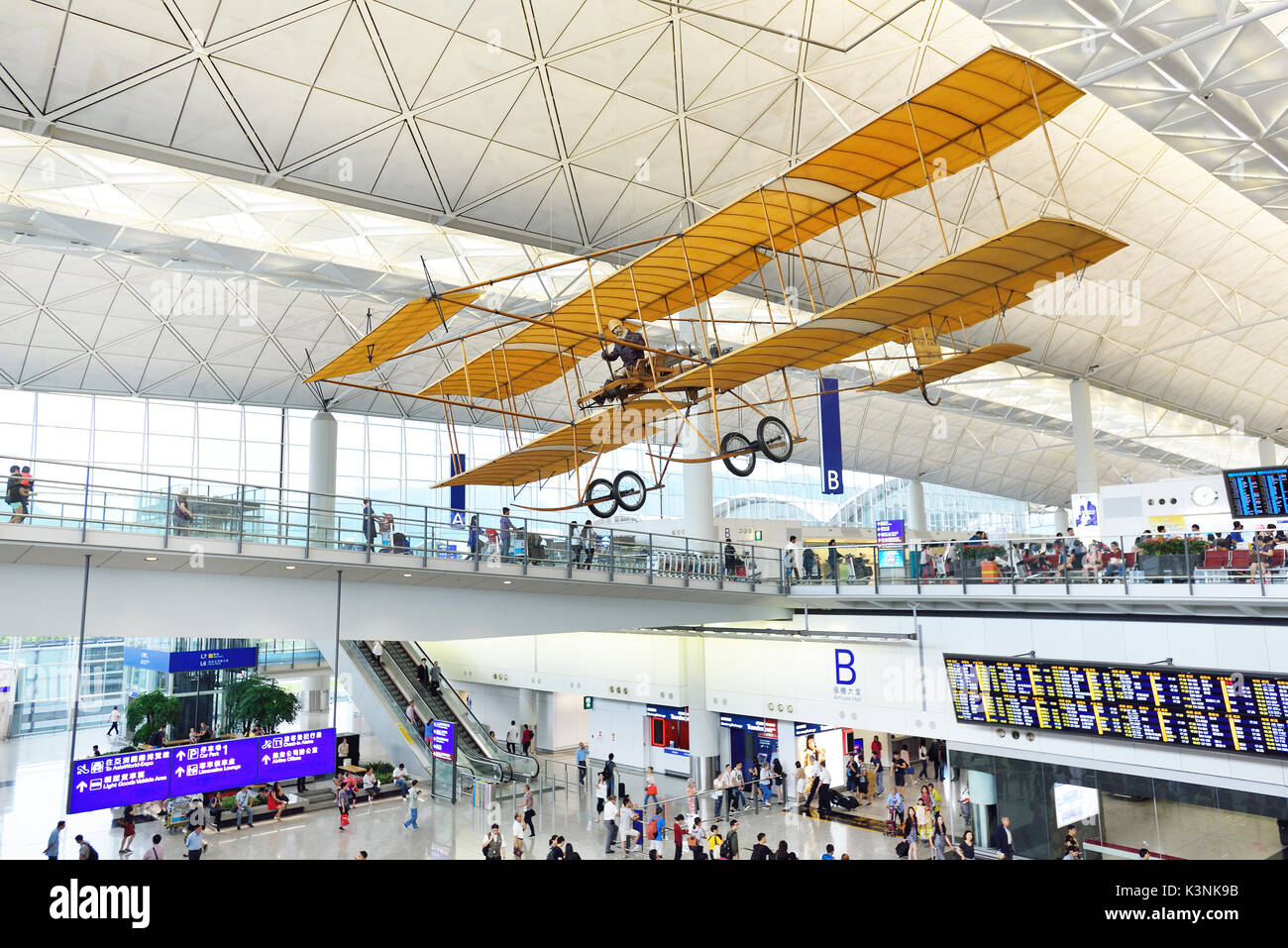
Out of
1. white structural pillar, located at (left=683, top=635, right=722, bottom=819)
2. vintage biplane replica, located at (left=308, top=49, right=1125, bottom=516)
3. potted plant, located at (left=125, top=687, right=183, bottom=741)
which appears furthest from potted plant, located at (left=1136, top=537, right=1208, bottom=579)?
potted plant, located at (left=125, top=687, right=183, bottom=741)

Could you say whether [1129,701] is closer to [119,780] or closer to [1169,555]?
[1169,555]

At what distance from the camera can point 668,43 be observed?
615 inches

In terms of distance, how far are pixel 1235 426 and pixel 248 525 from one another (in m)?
40.6

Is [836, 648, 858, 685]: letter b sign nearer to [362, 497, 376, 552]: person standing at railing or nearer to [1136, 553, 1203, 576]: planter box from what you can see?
[1136, 553, 1203, 576]: planter box

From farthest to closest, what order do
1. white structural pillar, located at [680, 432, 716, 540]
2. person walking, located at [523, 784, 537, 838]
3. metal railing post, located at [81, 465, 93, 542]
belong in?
white structural pillar, located at [680, 432, 716, 540]
person walking, located at [523, 784, 537, 838]
metal railing post, located at [81, 465, 93, 542]

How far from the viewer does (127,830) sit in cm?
1831

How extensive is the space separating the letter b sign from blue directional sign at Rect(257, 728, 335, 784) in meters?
12.7

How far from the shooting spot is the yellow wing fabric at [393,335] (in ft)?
42.2

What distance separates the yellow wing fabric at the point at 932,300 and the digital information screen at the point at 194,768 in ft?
29.7

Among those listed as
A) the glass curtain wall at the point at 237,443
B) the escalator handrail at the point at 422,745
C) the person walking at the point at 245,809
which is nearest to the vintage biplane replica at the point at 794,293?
the escalator handrail at the point at 422,745

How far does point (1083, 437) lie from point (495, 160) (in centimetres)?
2435

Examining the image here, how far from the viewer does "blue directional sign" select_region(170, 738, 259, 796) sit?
1352 centimetres
